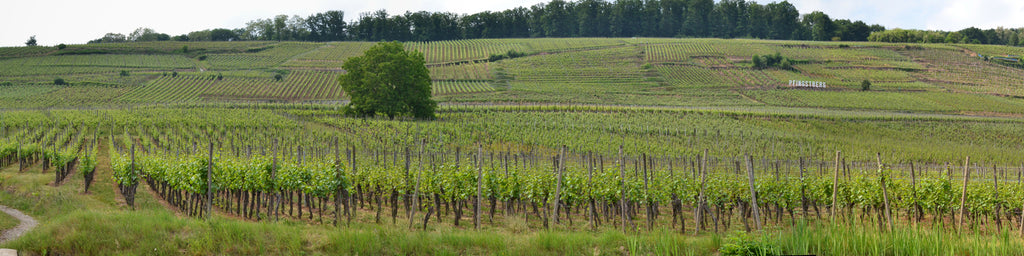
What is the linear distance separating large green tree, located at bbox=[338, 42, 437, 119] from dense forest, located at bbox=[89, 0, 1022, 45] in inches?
3549

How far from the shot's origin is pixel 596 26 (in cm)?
15862

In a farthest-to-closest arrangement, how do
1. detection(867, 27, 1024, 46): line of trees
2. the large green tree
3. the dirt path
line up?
1. detection(867, 27, 1024, 46): line of trees
2. the large green tree
3. the dirt path

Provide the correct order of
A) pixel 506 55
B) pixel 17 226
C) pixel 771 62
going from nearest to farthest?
pixel 17 226 → pixel 771 62 → pixel 506 55

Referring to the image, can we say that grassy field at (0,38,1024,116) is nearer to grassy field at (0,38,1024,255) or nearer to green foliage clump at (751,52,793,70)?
grassy field at (0,38,1024,255)

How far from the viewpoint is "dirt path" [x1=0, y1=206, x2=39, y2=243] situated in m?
13.2

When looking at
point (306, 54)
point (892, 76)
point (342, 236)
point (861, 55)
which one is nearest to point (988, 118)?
point (892, 76)

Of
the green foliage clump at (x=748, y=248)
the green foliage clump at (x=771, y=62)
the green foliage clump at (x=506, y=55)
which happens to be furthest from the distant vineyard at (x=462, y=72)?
the green foliage clump at (x=748, y=248)

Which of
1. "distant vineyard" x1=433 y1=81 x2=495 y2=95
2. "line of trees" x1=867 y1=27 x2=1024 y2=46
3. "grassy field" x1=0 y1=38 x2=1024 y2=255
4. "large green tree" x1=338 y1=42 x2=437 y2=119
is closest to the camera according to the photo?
"grassy field" x1=0 y1=38 x2=1024 y2=255

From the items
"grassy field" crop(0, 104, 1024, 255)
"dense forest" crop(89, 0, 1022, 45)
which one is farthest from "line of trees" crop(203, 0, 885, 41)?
"grassy field" crop(0, 104, 1024, 255)

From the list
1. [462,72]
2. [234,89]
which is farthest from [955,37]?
[234,89]

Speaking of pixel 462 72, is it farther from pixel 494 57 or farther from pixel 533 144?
pixel 533 144

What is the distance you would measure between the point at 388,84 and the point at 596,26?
363 ft

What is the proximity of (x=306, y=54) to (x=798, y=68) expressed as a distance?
85.6 metres

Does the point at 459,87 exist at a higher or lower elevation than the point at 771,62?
lower
